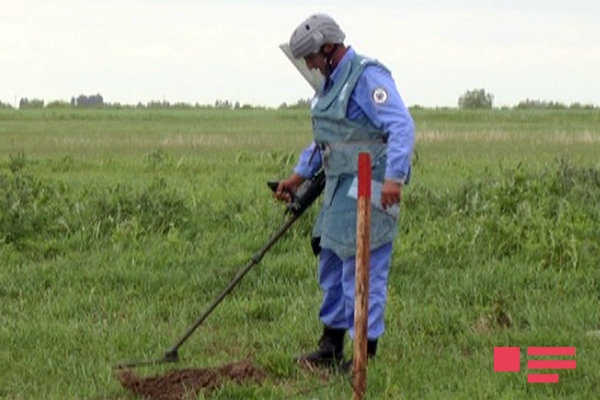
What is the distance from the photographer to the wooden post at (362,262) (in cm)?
498

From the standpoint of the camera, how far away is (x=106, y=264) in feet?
29.5

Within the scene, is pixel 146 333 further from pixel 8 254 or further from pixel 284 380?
pixel 8 254

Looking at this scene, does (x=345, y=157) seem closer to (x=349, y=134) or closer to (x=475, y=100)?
(x=349, y=134)

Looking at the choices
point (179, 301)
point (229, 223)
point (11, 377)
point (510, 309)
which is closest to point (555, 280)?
point (510, 309)

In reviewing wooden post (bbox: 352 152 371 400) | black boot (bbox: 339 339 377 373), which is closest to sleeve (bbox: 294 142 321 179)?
black boot (bbox: 339 339 377 373)

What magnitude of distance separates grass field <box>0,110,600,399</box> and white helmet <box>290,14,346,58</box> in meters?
1.63

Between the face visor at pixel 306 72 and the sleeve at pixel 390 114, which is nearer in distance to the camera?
the sleeve at pixel 390 114

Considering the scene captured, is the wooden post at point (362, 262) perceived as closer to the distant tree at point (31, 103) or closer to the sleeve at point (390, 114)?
the sleeve at point (390, 114)

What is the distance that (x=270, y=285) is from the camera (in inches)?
327

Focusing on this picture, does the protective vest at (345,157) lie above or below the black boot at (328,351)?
above

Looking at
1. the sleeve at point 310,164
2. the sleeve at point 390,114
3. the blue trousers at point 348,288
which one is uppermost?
the sleeve at point 390,114

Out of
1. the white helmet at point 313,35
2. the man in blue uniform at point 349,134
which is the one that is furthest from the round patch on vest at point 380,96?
the white helmet at point 313,35

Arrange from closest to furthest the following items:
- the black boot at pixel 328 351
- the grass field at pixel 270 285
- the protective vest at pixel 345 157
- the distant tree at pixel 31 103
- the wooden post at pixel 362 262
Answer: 1. the wooden post at pixel 362 262
2. the protective vest at pixel 345 157
3. the grass field at pixel 270 285
4. the black boot at pixel 328 351
5. the distant tree at pixel 31 103

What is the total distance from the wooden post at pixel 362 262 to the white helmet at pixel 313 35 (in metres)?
0.96
